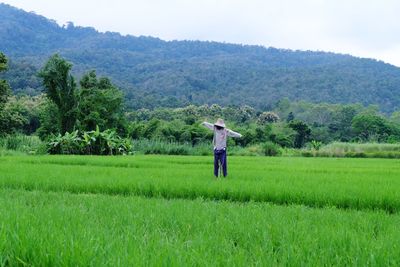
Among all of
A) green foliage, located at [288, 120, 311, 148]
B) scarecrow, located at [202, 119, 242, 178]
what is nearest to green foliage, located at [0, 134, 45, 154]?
scarecrow, located at [202, 119, 242, 178]

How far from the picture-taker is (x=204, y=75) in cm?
9794

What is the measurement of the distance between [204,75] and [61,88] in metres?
77.7

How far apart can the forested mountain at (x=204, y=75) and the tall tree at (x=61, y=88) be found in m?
34.5

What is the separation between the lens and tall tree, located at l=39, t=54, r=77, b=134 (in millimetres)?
20688

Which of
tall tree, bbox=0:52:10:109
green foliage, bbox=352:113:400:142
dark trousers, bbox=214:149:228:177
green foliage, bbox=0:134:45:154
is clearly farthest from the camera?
green foliage, bbox=352:113:400:142

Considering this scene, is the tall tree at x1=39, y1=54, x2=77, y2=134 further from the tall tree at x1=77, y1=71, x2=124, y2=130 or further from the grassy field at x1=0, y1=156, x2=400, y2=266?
the grassy field at x1=0, y1=156, x2=400, y2=266

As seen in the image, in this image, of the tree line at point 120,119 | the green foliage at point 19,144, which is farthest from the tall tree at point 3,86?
the green foliage at point 19,144

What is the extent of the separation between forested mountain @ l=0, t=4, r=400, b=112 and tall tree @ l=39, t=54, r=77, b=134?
3455 centimetres

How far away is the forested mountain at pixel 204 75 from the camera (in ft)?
252

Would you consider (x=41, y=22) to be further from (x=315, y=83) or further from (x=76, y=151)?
(x=76, y=151)

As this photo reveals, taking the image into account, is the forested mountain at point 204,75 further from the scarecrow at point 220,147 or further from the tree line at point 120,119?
the scarecrow at point 220,147

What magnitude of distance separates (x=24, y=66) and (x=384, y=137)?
44086 mm

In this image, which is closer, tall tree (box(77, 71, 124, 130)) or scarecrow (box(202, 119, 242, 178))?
scarecrow (box(202, 119, 242, 178))

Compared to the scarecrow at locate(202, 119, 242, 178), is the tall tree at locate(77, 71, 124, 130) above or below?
above
